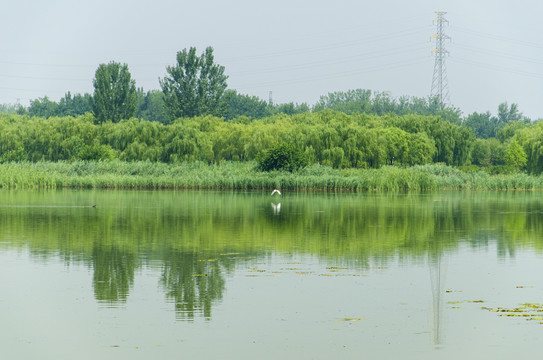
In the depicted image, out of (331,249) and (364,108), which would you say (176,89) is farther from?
(331,249)

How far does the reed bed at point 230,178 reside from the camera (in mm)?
59094

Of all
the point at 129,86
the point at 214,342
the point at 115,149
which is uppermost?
the point at 129,86

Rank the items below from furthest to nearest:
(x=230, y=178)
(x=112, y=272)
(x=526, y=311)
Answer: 1. (x=230, y=178)
2. (x=112, y=272)
3. (x=526, y=311)

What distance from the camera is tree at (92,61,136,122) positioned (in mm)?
88312

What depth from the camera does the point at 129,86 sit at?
295 ft

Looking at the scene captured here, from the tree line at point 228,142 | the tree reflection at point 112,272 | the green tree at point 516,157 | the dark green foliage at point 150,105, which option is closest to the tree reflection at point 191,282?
the tree reflection at point 112,272

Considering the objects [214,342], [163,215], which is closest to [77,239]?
[163,215]

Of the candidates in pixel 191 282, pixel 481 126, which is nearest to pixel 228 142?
pixel 191 282

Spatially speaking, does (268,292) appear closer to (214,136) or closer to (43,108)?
(214,136)

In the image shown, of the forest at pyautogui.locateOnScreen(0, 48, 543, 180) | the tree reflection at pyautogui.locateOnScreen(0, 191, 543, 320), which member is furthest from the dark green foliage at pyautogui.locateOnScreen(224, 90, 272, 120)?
the tree reflection at pyautogui.locateOnScreen(0, 191, 543, 320)

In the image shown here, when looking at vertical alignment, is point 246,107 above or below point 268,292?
above

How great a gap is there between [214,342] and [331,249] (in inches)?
385

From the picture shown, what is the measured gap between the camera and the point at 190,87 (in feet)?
329

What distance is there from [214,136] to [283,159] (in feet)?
62.2
